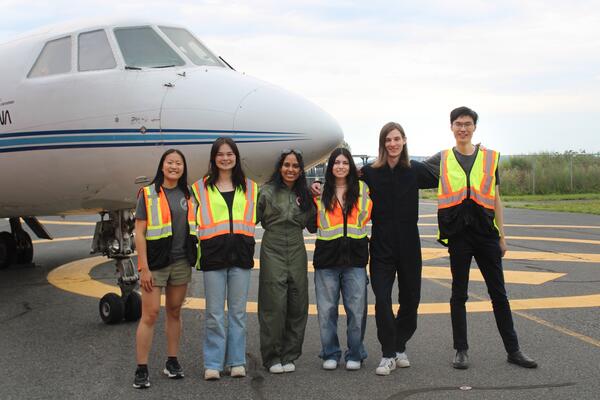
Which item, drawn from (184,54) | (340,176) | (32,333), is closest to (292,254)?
(340,176)

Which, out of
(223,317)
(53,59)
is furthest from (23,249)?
(223,317)

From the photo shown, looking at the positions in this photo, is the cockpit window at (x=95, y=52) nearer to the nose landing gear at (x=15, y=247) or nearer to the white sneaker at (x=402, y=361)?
the white sneaker at (x=402, y=361)

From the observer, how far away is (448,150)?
5.52 metres

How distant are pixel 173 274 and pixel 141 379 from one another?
82cm

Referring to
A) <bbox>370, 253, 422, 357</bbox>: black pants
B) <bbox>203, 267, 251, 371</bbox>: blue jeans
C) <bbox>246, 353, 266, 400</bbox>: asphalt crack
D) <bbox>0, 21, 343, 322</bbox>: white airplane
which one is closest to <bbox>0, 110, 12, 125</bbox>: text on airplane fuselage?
<bbox>0, 21, 343, 322</bbox>: white airplane

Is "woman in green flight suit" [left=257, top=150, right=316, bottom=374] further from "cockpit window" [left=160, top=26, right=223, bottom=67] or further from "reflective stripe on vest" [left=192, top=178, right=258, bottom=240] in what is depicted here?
"cockpit window" [left=160, top=26, right=223, bottom=67]

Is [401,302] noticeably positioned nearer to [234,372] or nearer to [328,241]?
[328,241]

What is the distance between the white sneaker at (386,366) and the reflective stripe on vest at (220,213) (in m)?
1.46

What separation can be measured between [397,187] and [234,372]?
195 centimetres

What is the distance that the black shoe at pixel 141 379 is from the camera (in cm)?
489

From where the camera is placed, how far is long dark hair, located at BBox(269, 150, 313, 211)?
5359 mm

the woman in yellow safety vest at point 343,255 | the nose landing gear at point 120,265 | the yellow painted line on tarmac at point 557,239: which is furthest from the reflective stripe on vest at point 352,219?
the yellow painted line on tarmac at point 557,239

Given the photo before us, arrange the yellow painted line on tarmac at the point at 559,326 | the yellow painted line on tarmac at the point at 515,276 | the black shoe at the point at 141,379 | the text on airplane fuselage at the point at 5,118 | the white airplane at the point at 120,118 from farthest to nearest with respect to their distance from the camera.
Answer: the yellow painted line on tarmac at the point at 515,276 → the text on airplane fuselage at the point at 5,118 → the yellow painted line on tarmac at the point at 559,326 → the white airplane at the point at 120,118 → the black shoe at the point at 141,379

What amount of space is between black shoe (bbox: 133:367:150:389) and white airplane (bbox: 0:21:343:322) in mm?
1899
